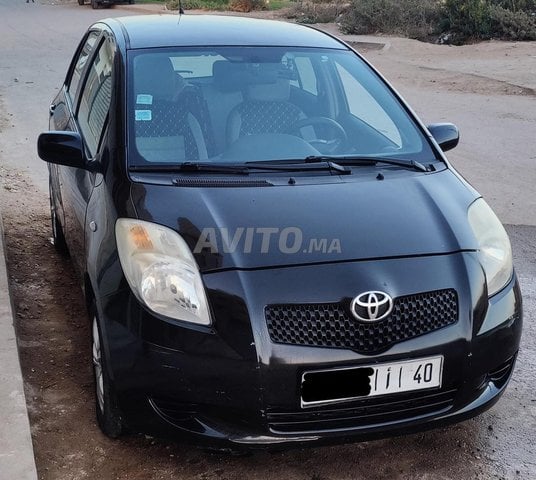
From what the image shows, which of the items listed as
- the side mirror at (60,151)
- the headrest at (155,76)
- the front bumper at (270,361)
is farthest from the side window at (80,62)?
the front bumper at (270,361)

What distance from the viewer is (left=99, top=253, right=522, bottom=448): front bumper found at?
280 centimetres

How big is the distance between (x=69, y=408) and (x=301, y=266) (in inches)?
52.9

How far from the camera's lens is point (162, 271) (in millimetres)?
3000

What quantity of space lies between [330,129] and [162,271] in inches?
56.5

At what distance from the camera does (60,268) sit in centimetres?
523

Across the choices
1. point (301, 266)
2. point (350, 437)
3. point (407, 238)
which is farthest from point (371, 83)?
point (350, 437)

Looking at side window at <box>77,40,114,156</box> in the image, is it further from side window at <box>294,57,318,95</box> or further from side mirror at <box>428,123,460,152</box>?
side mirror at <box>428,123,460,152</box>

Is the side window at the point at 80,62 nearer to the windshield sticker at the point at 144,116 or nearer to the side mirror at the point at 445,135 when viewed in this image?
the windshield sticker at the point at 144,116

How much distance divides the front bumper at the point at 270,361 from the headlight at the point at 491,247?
0.46 ft

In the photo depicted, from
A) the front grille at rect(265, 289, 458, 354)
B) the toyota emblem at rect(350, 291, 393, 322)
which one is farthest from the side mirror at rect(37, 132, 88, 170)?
the toyota emblem at rect(350, 291, 393, 322)

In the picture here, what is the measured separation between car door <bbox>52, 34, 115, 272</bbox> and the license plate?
131 cm

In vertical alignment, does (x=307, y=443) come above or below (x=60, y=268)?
above

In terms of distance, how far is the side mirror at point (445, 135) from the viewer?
4.23 m

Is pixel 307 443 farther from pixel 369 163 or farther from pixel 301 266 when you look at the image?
pixel 369 163
